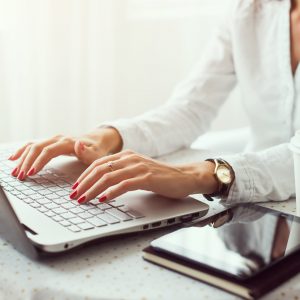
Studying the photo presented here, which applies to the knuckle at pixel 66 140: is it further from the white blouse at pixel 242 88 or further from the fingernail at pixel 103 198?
the fingernail at pixel 103 198

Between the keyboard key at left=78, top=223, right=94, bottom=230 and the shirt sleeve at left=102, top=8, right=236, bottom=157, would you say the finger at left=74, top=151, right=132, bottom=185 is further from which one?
the shirt sleeve at left=102, top=8, right=236, bottom=157

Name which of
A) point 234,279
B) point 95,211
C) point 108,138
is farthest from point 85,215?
point 108,138

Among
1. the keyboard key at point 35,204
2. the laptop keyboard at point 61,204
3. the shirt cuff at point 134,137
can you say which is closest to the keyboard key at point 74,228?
the laptop keyboard at point 61,204

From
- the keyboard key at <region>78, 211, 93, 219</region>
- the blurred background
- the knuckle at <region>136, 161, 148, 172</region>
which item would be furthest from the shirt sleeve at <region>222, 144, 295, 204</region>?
the blurred background

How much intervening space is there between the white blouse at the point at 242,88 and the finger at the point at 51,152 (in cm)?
17

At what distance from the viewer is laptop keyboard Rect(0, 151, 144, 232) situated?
2.57 feet

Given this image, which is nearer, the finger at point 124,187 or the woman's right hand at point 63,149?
the finger at point 124,187

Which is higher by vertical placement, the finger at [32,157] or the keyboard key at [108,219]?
the keyboard key at [108,219]

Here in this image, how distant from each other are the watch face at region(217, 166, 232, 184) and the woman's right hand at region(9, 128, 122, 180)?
24 cm

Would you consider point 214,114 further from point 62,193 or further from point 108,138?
point 62,193

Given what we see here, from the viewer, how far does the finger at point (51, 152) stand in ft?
3.31

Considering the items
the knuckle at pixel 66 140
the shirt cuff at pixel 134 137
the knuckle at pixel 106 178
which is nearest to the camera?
the knuckle at pixel 106 178

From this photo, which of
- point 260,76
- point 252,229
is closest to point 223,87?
point 260,76

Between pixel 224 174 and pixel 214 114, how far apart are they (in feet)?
1.71
